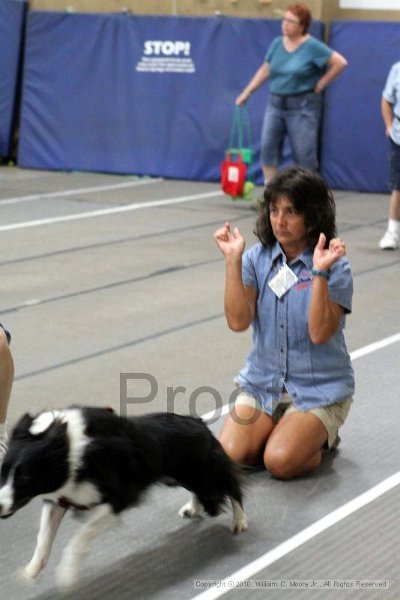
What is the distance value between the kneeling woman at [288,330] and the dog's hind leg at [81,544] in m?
1.01

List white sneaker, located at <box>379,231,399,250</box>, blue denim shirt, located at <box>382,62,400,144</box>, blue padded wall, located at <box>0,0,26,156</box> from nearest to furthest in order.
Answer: blue denim shirt, located at <box>382,62,400,144</box> → white sneaker, located at <box>379,231,399,250</box> → blue padded wall, located at <box>0,0,26,156</box>

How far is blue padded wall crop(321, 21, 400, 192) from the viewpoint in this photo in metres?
10.6

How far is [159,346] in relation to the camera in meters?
5.51

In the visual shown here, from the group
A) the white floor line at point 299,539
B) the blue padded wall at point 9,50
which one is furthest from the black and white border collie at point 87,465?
the blue padded wall at point 9,50

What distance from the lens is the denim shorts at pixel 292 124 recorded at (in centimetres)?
981

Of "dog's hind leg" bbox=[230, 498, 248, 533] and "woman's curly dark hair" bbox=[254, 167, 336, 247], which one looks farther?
"woman's curly dark hair" bbox=[254, 167, 336, 247]

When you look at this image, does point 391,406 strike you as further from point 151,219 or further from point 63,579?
point 151,219

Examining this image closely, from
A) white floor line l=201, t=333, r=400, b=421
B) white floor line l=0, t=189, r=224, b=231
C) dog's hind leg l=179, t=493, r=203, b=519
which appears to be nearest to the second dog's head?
dog's hind leg l=179, t=493, r=203, b=519

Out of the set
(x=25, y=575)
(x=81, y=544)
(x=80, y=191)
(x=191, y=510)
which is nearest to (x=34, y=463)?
(x=81, y=544)

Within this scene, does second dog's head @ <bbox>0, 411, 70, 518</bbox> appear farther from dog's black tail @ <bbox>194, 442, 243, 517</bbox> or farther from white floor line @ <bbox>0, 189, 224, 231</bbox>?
white floor line @ <bbox>0, 189, 224, 231</bbox>

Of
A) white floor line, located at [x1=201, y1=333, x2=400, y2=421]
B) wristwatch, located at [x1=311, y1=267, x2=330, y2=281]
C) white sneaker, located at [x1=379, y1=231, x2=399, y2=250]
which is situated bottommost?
white sneaker, located at [x1=379, y1=231, x2=399, y2=250]

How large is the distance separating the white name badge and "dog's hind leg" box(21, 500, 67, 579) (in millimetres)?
1247

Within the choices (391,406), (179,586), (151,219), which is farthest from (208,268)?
(179,586)

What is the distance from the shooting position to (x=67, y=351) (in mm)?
5406
